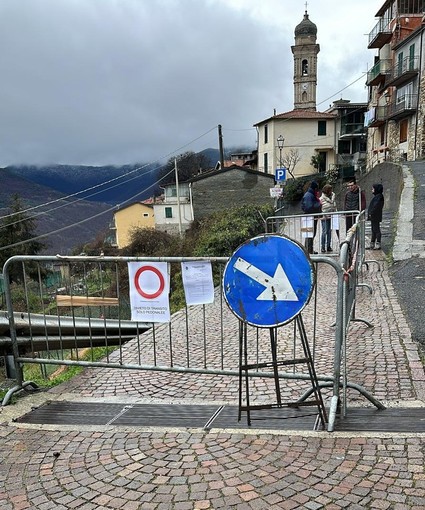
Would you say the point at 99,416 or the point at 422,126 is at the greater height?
the point at 422,126

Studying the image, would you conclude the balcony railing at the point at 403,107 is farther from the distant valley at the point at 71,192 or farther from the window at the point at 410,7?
the distant valley at the point at 71,192

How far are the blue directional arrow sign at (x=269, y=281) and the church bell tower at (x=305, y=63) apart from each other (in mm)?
77623

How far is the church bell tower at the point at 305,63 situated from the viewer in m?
74.9

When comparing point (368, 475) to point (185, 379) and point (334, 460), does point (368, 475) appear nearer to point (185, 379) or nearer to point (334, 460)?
point (334, 460)

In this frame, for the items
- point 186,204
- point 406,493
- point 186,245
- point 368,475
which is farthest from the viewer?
point 186,204

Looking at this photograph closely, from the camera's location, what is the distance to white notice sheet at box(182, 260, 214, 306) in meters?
4.25

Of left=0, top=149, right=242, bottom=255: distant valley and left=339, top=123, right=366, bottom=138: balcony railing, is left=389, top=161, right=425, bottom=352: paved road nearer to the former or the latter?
left=0, top=149, right=242, bottom=255: distant valley

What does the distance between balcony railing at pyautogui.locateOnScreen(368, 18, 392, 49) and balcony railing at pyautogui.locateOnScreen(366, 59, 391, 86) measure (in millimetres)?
1781

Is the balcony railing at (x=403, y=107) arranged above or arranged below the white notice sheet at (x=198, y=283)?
above

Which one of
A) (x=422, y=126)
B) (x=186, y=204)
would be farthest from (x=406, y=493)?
(x=186, y=204)

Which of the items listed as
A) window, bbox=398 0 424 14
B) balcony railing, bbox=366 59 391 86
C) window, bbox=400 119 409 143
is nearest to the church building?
balcony railing, bbox=366 59 391 86

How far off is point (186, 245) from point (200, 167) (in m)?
54.3

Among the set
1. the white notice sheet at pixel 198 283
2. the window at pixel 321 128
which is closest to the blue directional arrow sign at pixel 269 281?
the white notice sheet at pixel 198 283

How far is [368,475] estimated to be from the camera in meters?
2.79
